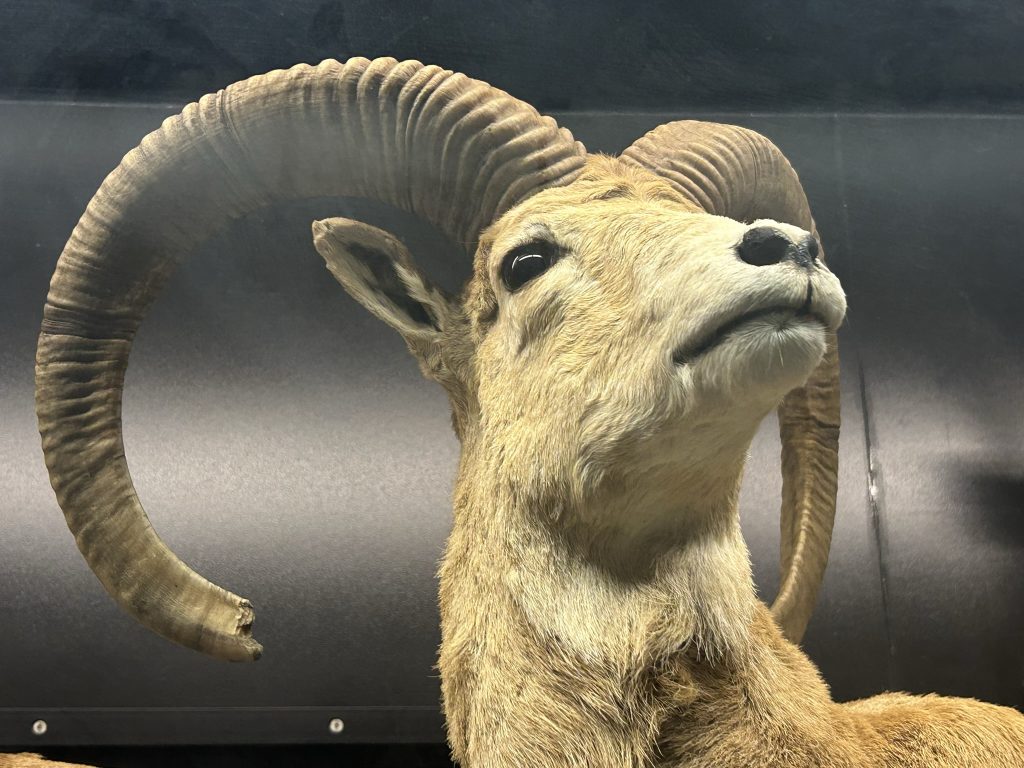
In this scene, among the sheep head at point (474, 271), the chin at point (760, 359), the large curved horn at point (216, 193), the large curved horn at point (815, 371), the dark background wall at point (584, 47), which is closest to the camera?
the chin at point (760, 359)

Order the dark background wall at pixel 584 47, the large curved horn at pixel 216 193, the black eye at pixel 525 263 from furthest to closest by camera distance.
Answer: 1. the dark background wall at pixel 584 47
2. the large curved horn at pixel 216 193
3. the black eye at pixel 525 263

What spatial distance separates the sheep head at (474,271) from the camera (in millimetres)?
1135

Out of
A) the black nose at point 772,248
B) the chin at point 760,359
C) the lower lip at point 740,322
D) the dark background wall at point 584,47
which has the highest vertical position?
the dark background wall at point 584,47

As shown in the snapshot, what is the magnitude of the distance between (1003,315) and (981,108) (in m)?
0.55

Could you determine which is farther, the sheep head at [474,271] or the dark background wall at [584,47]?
the dark background wall at [584,47]

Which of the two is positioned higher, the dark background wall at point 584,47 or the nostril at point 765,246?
the dark background wall at point 584,47

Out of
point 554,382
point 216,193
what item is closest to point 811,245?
point 554,382

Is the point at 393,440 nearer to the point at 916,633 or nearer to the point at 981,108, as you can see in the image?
the point at 916,633

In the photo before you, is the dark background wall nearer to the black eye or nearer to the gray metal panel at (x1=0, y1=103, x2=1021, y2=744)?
the gray metal panel at (x1=0, y1=103, x2=1021, y2=744)

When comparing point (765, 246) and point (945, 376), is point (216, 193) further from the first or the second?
point (945, 376)

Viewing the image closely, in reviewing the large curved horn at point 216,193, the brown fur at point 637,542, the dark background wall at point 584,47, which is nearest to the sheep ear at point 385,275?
the large curved horn at point 216,193

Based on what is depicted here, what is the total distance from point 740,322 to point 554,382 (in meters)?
0.27

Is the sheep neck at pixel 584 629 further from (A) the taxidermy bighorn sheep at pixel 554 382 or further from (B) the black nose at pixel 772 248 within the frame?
(B) the black nose at pixel 772 248

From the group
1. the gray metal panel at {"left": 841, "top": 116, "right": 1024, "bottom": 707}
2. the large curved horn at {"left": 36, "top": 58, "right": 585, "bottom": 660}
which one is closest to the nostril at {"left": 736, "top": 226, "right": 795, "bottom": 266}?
the large curved horn at {"left": 36, "top": 58, "right": 585, "bottom": 660}
